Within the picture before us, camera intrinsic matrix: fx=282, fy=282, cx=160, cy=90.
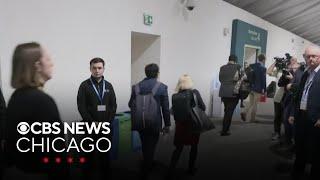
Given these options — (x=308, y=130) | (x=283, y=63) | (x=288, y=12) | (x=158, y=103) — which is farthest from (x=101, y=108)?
(x=288, y=12)

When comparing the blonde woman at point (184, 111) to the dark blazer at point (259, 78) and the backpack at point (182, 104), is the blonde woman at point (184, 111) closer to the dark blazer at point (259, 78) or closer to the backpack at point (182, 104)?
the backpack at point (182, 104)

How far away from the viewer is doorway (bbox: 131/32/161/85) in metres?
4.23

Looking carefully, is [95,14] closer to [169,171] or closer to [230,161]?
[169,171]

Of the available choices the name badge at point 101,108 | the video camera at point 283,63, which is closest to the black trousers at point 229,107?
the video camera at point 283,63

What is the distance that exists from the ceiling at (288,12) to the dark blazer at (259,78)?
70.1 inches

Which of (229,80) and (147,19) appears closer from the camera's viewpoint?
(147,19)

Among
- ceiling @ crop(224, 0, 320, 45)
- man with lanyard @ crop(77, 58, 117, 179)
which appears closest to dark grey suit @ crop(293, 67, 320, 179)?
man with lanyard @ crop(77, 58, 117, 179)

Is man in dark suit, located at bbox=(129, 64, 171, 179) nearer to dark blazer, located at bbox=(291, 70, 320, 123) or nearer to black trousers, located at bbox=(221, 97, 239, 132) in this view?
dark blazer, located at bbox=(291, 70, 320, 123)

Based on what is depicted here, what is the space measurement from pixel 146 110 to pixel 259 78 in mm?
3139

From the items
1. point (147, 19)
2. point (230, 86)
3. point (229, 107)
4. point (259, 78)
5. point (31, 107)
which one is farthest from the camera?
point (259, 78)

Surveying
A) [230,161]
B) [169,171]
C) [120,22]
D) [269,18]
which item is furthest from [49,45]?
[269,18]

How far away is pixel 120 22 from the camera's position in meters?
3.44

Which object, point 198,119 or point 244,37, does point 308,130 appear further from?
point 244,37

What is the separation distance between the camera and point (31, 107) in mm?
1091
